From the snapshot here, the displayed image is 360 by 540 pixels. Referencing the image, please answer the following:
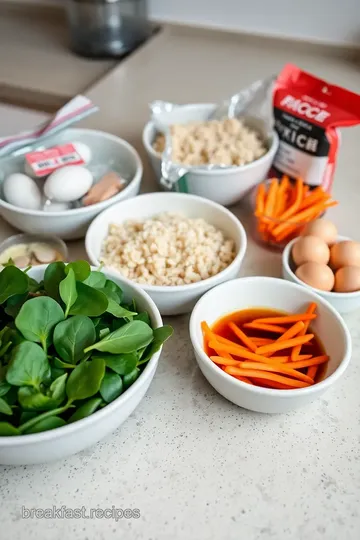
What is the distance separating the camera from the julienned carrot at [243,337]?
789 mm

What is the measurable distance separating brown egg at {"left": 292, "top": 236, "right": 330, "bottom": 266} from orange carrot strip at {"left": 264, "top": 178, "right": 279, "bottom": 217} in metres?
0.12

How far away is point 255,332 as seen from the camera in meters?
0.83

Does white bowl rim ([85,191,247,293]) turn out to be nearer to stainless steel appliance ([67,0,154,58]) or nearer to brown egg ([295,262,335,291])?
brown egg ([295,262,335,291])

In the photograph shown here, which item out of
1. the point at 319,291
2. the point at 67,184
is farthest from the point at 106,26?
the point at 319,291

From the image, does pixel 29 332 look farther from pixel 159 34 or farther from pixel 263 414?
pixel 159 34

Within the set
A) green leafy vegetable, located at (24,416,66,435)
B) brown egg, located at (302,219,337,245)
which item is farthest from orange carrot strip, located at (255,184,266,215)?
green leafy vegetable, located at (24,416,66,435)

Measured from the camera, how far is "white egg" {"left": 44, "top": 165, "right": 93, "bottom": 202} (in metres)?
0.99

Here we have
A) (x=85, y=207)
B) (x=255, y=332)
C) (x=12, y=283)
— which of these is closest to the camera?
→ (x=12, y=283)

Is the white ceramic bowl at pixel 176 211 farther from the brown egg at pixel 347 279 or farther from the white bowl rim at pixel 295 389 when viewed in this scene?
the brown egg at pixel 347 279

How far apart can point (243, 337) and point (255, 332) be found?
39 millimetres

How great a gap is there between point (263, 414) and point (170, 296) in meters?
0.22

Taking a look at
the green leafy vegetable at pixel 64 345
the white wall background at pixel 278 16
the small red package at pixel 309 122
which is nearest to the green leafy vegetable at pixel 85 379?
the green leafy vegetable at pixel 64 345

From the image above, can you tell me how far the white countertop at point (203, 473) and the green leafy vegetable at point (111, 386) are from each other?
0.09m

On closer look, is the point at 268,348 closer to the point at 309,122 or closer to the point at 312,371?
the point at 312,371
